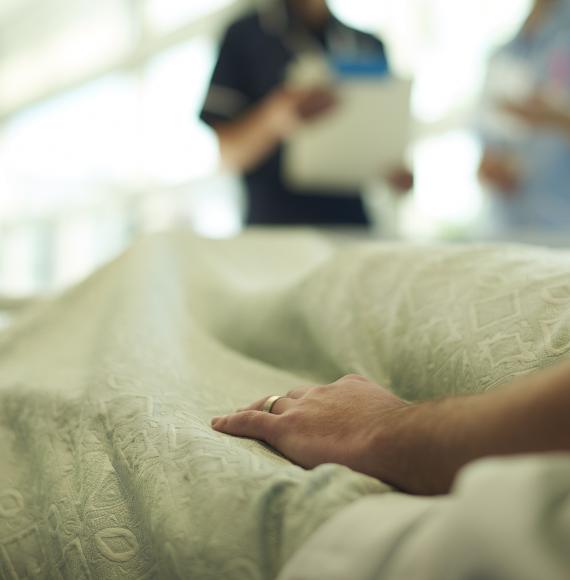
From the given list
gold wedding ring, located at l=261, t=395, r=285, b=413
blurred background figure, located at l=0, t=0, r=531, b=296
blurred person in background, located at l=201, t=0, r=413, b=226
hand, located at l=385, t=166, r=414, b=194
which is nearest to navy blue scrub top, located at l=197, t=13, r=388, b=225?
blurred person in background, located at l=201, t=0, r=413, b=226

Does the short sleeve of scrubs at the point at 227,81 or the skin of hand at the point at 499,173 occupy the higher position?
the short sleeve of scrubs at the point at 227,81

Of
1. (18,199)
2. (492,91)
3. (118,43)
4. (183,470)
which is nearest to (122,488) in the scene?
(183,470)

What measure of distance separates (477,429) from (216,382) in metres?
0.41

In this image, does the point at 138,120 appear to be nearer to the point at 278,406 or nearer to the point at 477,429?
the point at 278,406

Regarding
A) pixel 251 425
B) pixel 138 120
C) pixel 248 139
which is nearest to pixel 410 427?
pixel 251 425

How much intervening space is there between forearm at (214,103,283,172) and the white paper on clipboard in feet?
0.23

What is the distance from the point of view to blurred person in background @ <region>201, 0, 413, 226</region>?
178cm

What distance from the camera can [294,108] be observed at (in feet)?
5.28

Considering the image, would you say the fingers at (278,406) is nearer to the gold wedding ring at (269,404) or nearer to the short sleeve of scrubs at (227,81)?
the gold wedding ring at (269,404)

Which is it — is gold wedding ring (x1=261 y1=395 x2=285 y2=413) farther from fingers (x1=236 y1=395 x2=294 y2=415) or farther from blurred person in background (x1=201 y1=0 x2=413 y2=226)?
blurred person in background (x1=201 y1=0 x2=413 y2=226)

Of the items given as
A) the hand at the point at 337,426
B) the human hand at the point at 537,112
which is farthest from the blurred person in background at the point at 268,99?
the hand at the point at 337,426

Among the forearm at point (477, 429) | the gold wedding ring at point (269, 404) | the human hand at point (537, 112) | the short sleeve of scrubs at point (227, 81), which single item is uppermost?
the short sleeve of scrubs at point (227, 81)

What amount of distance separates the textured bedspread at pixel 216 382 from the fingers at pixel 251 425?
15 millimetres

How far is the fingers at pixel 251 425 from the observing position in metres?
0.60
